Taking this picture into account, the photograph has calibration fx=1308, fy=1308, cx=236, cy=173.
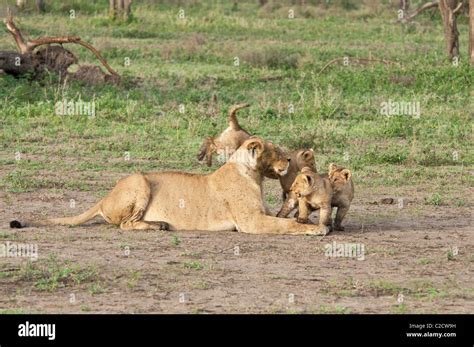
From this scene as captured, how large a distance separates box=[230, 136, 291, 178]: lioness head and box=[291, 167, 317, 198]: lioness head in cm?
18

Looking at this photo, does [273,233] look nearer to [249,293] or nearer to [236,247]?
[236,247]

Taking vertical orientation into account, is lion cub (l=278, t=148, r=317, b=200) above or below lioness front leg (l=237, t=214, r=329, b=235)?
above

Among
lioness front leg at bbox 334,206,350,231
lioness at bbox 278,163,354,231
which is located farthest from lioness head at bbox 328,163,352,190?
lioness front leg at bbox 334,206,350,231

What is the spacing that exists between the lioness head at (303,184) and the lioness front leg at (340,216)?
0.39 m

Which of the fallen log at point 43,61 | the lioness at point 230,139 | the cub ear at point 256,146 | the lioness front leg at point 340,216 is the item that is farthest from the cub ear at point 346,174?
the fallen log at point 43,61

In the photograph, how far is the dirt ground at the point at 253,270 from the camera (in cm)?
694

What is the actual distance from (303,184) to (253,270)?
1.10m

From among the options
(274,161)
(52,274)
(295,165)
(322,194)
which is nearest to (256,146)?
(274,161)

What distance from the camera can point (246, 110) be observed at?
14922mm

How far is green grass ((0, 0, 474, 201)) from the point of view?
1205cm

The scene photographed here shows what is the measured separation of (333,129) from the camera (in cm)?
1373

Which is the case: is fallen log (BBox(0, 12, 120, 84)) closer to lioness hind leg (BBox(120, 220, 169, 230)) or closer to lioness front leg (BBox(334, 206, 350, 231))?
lioness hind leg (BBox(120, 220, 169, 230))

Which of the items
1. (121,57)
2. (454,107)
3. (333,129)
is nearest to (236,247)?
(333,129)

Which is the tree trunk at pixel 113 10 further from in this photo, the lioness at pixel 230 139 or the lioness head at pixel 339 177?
the lioness head at pixel 339 177
